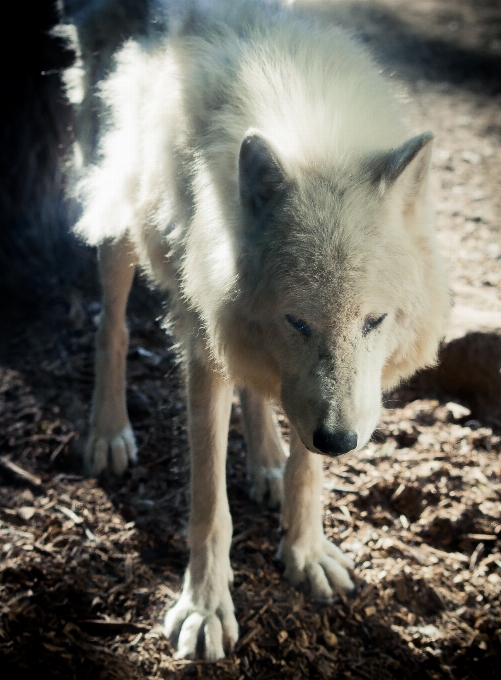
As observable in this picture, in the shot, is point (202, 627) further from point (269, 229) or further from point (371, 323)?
point (269, 229)

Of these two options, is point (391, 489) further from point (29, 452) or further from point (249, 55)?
point (249, 55)

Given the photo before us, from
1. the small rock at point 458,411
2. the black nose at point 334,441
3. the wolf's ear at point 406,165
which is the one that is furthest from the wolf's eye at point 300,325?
the small rock at point 458,411

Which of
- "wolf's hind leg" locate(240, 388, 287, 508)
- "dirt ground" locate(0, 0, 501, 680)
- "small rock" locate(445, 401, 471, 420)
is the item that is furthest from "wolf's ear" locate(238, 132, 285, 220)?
"small rock" locate(445, 401, 471, 420)

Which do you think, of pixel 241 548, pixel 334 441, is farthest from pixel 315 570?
pixel 334 441

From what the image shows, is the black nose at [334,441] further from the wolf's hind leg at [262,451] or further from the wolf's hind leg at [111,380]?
the wolf's hind leg at [111,380]

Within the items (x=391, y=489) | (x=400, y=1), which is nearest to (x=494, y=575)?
(x=391, y=489)

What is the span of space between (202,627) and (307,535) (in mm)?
682

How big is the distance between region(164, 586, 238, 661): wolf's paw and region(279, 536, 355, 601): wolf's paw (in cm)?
39

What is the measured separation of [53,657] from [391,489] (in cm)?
196

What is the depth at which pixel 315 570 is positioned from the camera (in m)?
3.29

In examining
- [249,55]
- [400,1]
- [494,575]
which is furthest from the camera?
[400,1]

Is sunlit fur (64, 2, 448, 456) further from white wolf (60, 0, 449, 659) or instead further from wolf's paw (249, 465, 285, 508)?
wolf's paw (249, 465, 285, 508)

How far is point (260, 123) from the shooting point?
2.53 metres

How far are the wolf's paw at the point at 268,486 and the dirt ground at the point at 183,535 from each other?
88mm
